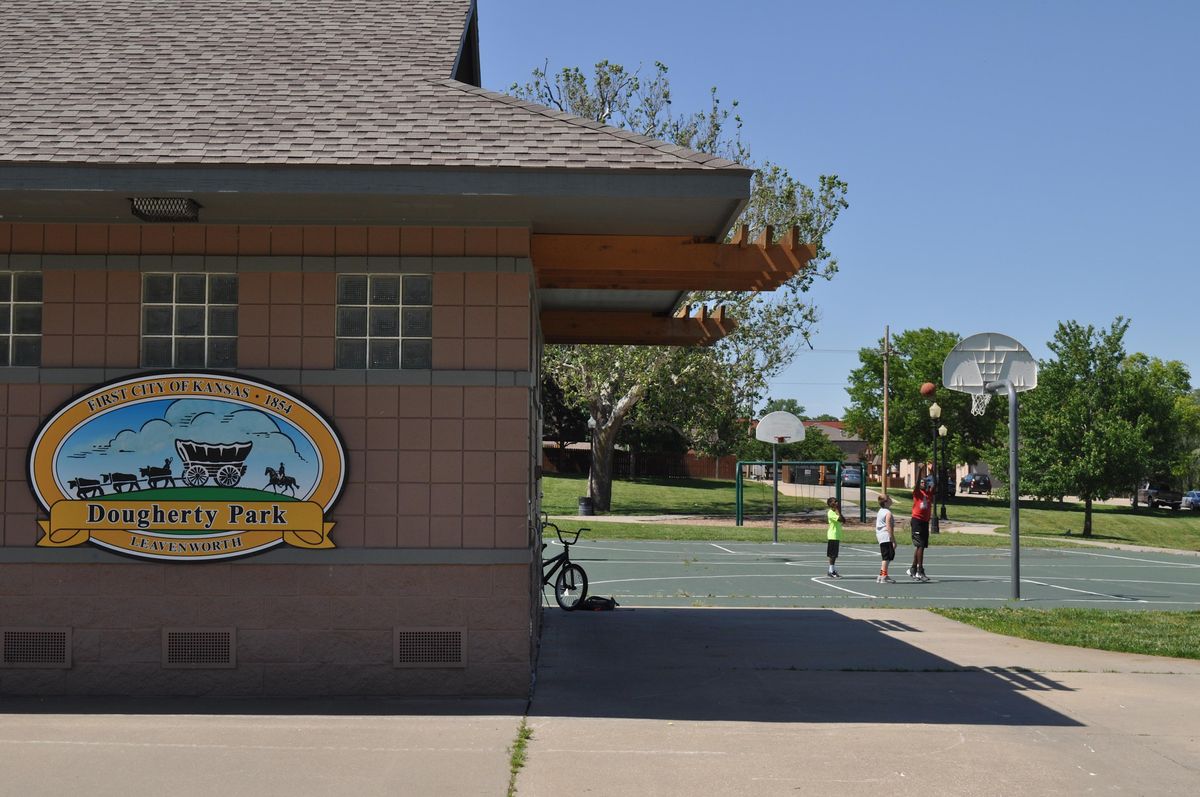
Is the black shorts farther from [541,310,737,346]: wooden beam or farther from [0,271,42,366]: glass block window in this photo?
[0,271,42,366]: glass block window

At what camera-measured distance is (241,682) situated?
9.99 m

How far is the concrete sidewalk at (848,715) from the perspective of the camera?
7.77 meters

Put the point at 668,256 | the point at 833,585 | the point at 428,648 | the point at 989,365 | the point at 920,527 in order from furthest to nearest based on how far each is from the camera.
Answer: the point at 920,527
the point at 833,585
the point at 989,365
the point at 668,256
the point at 428,648

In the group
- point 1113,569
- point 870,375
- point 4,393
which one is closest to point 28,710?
point 4,393

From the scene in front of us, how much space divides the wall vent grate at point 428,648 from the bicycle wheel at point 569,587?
644cm

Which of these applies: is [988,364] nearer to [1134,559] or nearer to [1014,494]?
[1014,494]

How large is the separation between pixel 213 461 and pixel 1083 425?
148 feet

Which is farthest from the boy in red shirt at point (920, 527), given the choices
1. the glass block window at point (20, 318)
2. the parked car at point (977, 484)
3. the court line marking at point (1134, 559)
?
the parked car at point (977, 484)

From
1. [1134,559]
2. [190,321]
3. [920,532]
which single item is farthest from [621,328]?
[1134,559]

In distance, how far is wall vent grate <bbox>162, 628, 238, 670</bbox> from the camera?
9969mm

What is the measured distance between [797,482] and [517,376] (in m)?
82.8

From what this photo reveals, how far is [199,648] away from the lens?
999cm

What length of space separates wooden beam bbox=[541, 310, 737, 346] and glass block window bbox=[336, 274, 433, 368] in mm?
6220

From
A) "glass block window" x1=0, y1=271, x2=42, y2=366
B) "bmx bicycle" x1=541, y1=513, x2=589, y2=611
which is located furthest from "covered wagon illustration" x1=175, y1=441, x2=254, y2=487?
"bmx bicycle" x1=541, y1=513, x2=589, y2=611
